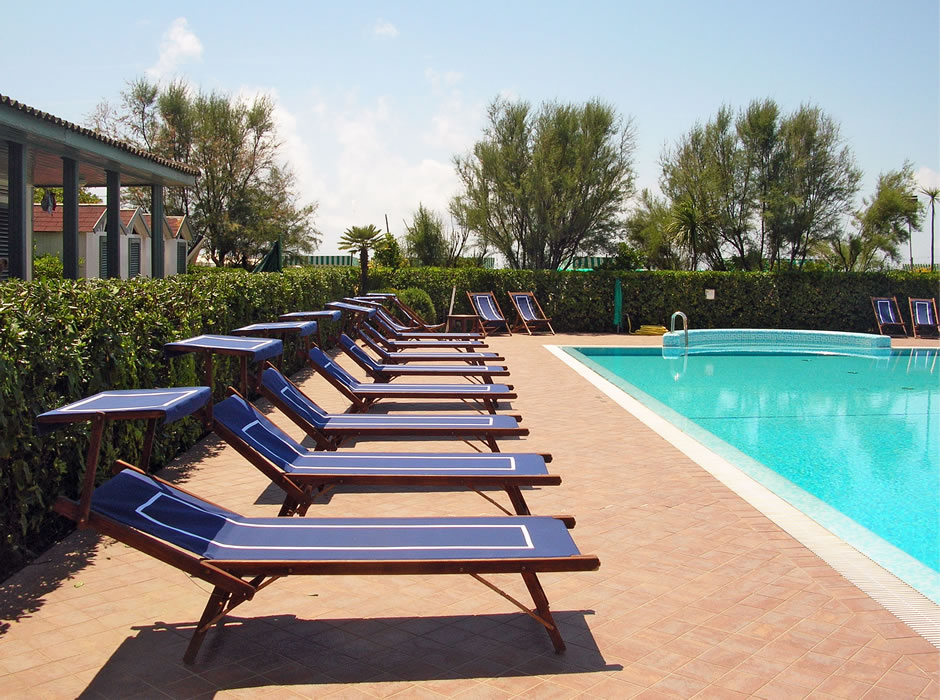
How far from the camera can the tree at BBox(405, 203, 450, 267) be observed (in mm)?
30500

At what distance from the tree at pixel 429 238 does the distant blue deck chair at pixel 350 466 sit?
25954mm

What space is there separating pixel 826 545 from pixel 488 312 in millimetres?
16100

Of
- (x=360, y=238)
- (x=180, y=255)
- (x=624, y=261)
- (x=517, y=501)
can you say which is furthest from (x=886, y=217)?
(x=517, y=501)

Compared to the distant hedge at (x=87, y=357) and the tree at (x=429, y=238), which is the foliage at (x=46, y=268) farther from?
the tree at (x=429, y=238)

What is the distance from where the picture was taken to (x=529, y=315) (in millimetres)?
20844

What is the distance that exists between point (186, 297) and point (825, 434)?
6650mm

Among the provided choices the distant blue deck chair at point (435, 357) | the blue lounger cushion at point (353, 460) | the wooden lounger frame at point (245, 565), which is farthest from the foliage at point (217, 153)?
the wooden lounger frame at point (245, 565)

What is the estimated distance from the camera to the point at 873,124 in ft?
52.1

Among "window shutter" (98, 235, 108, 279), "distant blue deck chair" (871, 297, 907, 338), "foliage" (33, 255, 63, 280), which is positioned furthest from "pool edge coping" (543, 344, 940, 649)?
"window shutter" (98, 235, 108, 279)

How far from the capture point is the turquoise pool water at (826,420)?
20.4 feet

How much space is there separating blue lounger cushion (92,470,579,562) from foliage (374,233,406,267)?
22.8 metres

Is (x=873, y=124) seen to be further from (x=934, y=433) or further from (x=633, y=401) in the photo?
(x=633, y=401)

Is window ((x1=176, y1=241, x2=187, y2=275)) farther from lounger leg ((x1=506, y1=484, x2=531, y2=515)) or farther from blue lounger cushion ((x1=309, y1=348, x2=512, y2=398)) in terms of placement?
lounger leg ((x1=506, y1=484, x2=531, y2=515))

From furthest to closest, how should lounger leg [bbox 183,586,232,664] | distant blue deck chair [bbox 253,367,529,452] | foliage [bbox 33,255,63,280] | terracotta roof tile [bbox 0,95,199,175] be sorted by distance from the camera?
foliage [bbox 33,255,63,280], terracotta roof tile [bbox 0,95,199,175], distant blue deck chair [bbox 253,367,529,452], lounger leg [bbox 183,586,232,664]
